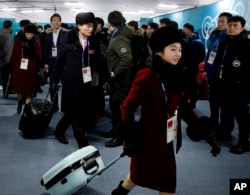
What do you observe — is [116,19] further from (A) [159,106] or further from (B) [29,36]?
(A) [159,106]

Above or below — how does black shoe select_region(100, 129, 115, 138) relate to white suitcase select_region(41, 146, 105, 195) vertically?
below

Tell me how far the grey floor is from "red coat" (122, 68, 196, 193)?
79 cm

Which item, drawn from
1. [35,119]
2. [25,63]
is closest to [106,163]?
[35,119]

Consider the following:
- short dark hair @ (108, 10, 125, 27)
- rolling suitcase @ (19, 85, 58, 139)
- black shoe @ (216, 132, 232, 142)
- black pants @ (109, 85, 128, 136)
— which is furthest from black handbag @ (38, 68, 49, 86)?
black shoe @ (216, 132, 232, 142)

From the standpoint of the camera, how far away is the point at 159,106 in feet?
6.13

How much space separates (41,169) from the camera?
124 inches

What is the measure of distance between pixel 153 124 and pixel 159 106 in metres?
0.11

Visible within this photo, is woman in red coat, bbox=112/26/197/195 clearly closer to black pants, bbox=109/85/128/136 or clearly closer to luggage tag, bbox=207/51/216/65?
black pants, bbox=109/85/128/136

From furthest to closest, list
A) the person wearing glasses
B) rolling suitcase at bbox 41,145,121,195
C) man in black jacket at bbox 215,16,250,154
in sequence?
man in black jacket at bbox 215,16,250,154 < the person wearing glasses < rolling suitcase at bbox 41,145,121,195

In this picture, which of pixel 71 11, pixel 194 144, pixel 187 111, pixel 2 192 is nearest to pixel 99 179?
pixel 2 192

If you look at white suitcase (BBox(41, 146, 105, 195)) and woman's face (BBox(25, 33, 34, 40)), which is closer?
white suitcase (BBox(41, 146, 105, 195))

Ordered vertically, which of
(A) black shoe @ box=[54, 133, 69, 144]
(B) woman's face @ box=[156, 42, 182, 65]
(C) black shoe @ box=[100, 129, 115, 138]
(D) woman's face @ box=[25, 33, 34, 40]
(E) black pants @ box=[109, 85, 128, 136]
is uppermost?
(D) woman's face @ box=[25, 33, 34, 40]

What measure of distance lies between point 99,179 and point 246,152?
1.81 m

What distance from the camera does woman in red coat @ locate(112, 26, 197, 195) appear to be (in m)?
1.85
